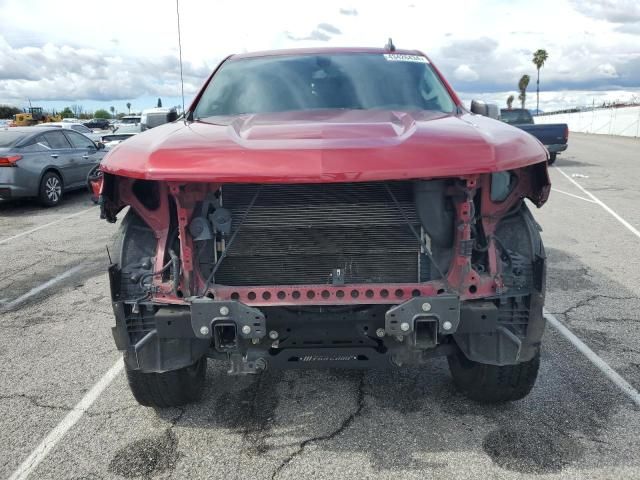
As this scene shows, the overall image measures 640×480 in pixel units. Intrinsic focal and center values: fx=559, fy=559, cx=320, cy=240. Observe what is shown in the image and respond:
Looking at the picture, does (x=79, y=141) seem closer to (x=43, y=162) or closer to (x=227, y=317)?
(x=43, y=162)

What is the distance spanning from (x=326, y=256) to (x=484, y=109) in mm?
2065

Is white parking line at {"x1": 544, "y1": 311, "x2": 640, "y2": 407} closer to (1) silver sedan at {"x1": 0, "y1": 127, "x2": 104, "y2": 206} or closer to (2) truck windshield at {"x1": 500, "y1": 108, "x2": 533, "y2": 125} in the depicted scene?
(1) silver sedan at {"x1": 0, "y1": 127, "x2": 104, "y2": 206}

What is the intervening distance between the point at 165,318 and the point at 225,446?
813 mm

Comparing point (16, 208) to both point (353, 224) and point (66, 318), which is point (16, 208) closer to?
point (66, 318)

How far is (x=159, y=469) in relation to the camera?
2.78 meters

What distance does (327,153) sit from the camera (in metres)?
2.34

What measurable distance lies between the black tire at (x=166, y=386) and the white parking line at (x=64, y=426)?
16.8 inches

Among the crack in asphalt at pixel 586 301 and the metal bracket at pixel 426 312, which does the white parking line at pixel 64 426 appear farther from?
the crack in asphalt at pixel 586 301

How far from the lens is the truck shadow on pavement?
2814mm

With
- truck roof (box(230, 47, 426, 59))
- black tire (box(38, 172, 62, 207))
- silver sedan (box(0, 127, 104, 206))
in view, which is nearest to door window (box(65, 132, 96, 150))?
silver sedan (box(0, 127, 104, 206))

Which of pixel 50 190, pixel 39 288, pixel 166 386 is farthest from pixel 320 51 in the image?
pixel 50 190

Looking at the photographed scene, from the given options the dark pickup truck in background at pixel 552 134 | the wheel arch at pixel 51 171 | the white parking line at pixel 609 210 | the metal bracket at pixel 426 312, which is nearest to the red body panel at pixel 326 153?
the metal bracket at pixel 426 312

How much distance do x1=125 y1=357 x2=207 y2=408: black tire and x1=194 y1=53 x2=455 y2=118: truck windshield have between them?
5.51 feet

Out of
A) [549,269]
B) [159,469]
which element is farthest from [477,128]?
[549,269]
